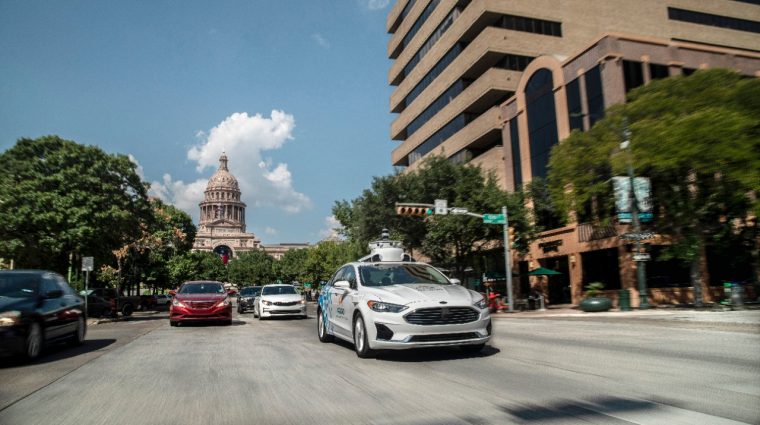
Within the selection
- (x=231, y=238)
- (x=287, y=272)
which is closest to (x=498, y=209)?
(x=287, y=272)

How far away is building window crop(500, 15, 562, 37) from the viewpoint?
135 ft

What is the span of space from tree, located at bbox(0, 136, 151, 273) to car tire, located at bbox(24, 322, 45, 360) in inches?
671

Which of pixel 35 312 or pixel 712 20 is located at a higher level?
pixel 712 20

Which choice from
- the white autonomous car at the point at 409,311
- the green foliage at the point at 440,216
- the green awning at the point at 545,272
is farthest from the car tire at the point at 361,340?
the green awning at the point at 545,272

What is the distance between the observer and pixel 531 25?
41844 millimetres

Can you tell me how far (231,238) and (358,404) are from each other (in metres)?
170

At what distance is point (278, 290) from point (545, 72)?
21990 millimetres

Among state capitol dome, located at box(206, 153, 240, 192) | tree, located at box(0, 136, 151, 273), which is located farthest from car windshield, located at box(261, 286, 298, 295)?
state capitol dome, located at box(206, 153, 240, 192)

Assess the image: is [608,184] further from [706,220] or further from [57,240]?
[57,240]

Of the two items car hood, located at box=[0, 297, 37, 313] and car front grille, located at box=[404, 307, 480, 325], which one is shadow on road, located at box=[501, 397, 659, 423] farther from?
car hood, located at box=[0, 297, 37, 313]

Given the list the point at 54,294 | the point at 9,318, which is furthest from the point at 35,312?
the point at 54,294

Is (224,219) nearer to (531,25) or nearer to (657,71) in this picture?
(531,25)

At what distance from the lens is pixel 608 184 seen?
2259 centimetres

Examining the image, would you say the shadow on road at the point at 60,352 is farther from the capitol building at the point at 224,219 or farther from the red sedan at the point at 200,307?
the capitol building at the point at 224,219
